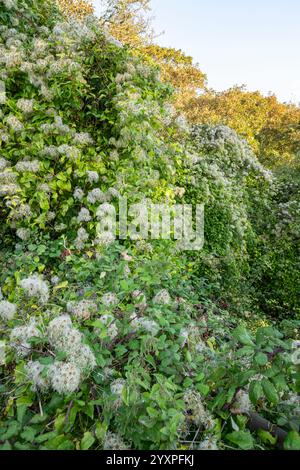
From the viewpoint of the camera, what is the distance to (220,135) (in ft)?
22.4

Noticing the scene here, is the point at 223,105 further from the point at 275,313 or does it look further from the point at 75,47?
the point at 75,47

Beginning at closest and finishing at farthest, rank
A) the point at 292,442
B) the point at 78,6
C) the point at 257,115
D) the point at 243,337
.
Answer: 1. the point at 292,442
2. the point at 243,337
3. the point at 78,6
4. the point at 257,115

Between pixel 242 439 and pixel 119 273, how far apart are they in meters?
1.10

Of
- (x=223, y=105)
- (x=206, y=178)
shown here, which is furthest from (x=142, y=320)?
(x=223, y=105)

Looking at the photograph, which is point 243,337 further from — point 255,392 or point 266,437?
point 266,437

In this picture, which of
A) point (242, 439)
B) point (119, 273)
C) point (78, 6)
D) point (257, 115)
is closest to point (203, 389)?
point (242, 439)

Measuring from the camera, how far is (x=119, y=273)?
79.0 inches

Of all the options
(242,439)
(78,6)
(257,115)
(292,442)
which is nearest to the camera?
(292,442)

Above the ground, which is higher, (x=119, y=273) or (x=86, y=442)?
(x=119, y=273)

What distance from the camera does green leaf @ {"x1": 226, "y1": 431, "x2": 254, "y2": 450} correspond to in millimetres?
1056

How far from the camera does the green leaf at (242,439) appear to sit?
1.06 metres

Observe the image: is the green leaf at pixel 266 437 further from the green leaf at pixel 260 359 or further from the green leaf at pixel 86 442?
the green leaf at pixel 86 442

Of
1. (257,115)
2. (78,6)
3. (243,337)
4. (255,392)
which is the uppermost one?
(78,6)

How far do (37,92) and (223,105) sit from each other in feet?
47.9
